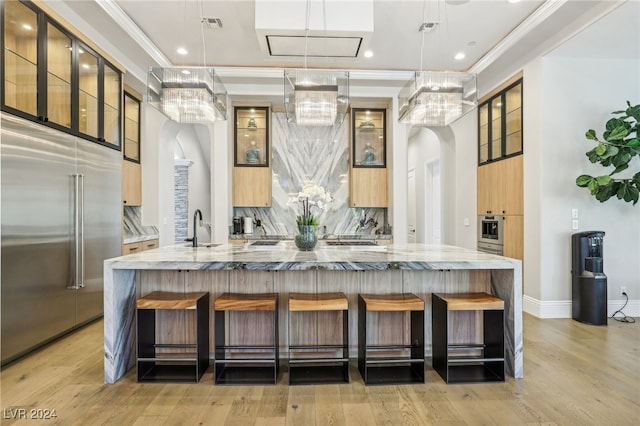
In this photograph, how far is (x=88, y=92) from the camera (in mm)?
3746

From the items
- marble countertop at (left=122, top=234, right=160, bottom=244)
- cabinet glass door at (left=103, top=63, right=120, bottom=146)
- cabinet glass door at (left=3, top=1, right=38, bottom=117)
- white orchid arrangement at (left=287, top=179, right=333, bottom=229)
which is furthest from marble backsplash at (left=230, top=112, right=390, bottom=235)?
cabinet glass door at (left=3, top=1, right=38, bottom=117)

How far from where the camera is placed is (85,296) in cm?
362

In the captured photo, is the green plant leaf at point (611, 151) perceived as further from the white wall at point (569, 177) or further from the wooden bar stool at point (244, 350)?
the wooden bar stool at point (244, 350)

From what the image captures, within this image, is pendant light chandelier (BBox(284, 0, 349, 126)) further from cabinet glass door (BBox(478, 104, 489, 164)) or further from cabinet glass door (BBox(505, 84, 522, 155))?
cabinet glass door (BBox(478, 104, 489, 164))

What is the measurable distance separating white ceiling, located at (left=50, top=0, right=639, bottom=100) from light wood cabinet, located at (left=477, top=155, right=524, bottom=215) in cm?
134

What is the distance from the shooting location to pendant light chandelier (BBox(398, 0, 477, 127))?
2975 mm

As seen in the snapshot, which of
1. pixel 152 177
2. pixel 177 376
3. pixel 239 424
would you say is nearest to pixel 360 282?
pixel 239 424

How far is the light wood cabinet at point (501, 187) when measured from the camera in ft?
15.0

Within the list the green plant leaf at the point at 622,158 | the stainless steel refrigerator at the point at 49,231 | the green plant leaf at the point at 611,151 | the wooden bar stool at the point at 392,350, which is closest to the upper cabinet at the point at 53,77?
the stainless steel refrigerator at the point at 49,231

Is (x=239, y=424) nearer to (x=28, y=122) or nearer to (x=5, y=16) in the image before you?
(x=28, y=122)

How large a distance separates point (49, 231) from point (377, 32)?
12.5 feet

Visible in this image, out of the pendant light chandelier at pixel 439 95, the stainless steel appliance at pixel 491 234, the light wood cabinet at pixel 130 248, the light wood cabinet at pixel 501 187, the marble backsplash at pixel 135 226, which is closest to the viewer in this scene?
the pendant light chandelier at pixel 439 95

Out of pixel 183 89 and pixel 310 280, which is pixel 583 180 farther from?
pixel 183 89

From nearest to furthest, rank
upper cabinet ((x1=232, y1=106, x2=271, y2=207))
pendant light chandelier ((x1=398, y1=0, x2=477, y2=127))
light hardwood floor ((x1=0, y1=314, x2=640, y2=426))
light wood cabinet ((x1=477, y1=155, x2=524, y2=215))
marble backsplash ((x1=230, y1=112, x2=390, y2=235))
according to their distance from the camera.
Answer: light hardwood floor ((x1=0, y1=314, x2=640, y2=426)) → pendant light chandelier ((x1=398, y1=0, x2=477, y2=127)) → light wood cabinet ((x1=477, y1=155, x2=524, y2=215)) → upper cabinet ((x1=232, y1=106, x2=271, y2=207)) → marble backsplash ((x1=230, y1=112, x2=390, y2=235))
